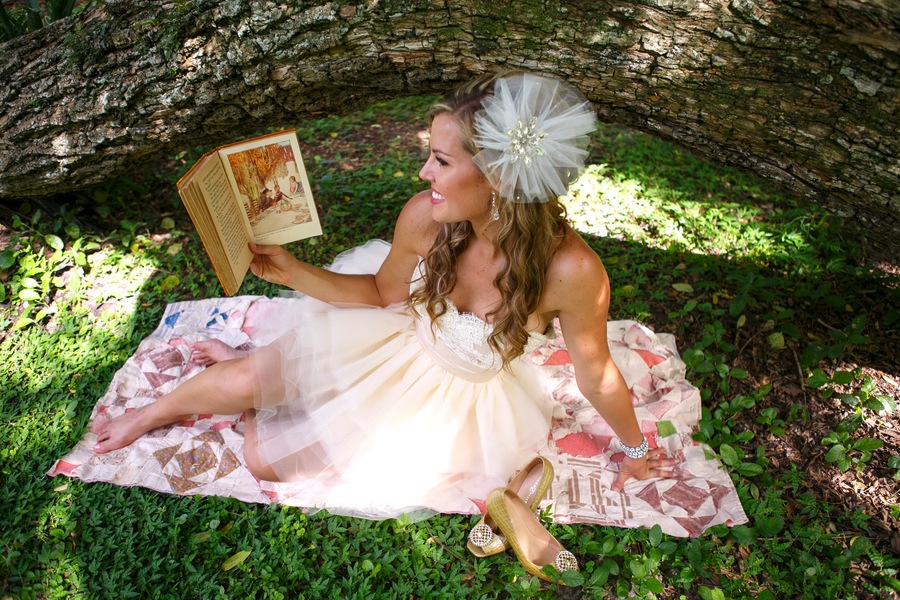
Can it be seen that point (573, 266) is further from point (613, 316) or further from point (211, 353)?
point (211, 353)

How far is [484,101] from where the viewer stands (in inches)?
77.4

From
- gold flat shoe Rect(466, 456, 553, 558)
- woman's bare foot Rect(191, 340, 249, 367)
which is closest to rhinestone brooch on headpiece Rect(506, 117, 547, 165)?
gold flat shoe Rect(466, 456, 553, 558)

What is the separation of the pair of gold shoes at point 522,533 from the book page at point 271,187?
4.39ft

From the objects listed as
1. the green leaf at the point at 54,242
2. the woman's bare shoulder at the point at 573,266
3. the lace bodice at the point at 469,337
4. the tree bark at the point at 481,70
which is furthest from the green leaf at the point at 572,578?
the green leaf at the point at 54,242

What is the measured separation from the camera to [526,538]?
2402mm

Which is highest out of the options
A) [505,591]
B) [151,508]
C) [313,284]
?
[313,284]

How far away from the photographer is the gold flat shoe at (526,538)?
7.77 feet

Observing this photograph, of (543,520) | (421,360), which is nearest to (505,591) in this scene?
(543,520)

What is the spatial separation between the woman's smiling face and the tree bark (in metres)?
0.77

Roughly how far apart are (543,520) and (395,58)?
83.9 inches

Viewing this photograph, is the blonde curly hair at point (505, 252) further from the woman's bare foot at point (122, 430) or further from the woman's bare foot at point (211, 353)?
the woman's bare foot at point (122, 430)

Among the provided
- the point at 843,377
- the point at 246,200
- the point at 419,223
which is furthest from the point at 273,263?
the point at 843,377

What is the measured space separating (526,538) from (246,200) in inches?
66.7

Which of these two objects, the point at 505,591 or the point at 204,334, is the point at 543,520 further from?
the point at 204,334
